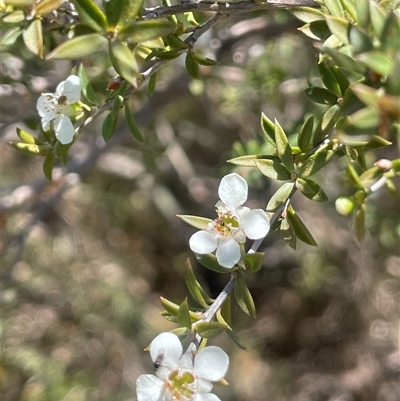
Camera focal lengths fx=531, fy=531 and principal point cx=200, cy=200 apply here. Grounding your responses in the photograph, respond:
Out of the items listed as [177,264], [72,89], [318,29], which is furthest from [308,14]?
[177,264]

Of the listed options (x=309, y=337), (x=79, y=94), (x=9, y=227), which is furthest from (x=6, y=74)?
(x=309, y=337)

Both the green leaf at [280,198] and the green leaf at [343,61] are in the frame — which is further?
the green leaf at [280,198]

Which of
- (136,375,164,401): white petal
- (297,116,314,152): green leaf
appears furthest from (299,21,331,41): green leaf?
(136,375,164,401): white petal

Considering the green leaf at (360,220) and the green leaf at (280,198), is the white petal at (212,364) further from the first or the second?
the green leaf at (360,220)

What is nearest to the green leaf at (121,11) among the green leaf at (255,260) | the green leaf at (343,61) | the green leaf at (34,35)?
the green leaf at (34,35)

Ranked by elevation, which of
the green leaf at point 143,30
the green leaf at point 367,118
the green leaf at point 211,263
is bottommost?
the green leaf at point 211,263

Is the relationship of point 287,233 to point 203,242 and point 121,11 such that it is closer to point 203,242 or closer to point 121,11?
point 203,242

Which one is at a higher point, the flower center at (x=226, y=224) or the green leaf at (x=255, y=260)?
the flower center at (x=226, y=224)
